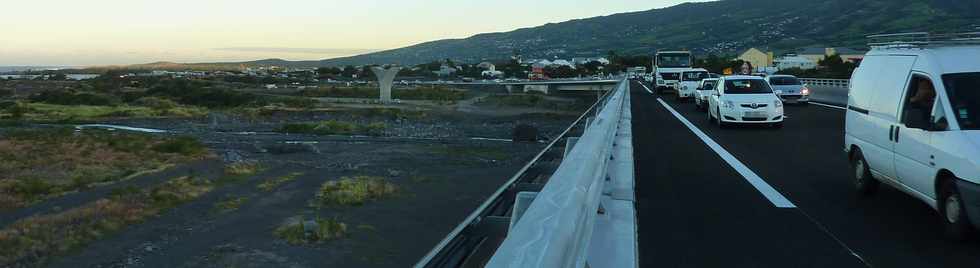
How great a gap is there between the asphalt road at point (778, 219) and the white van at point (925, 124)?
1.22 ft

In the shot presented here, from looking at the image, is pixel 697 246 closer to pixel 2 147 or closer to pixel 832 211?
pixel 832 211

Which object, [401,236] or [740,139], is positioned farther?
[740,139]

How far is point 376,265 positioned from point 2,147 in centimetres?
2655

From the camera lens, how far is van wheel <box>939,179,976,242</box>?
6.35 meters

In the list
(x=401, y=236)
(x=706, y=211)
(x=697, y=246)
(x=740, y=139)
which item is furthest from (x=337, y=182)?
(x=697, y=246)

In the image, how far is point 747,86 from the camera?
23375 mm

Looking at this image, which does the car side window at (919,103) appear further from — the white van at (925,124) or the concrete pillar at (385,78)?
the concrete pillar at (385,78)

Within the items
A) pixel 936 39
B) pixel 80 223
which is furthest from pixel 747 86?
pixel 80 223

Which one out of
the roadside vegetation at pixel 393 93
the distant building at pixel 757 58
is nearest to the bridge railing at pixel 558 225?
the roadside vegetation at pixel 393 93

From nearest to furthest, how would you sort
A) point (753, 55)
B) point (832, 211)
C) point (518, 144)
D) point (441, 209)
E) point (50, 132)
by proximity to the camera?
point (832, 211)
point (441, 209)
point (518, 144)
point (50, 132)
point (753, 55)

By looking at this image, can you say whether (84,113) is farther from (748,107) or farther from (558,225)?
(558,225)

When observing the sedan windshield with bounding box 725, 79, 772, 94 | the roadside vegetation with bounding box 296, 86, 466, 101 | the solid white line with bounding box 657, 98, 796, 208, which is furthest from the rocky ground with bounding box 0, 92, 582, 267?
the roadside vegetation with bounding box 296, 86, 466, 101

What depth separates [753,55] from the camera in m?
146

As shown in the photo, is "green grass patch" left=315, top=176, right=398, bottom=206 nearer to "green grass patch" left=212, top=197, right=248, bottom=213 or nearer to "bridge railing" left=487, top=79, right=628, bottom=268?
"green grass patch" left=212, top=197, right=248, bottom=213
